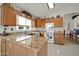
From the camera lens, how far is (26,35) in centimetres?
182

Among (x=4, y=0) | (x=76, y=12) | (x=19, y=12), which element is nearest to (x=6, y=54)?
(x=19, y=12)

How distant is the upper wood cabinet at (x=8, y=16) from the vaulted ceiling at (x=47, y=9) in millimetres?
146

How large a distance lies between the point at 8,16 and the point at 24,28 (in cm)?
30

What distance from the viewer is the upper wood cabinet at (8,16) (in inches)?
65.2

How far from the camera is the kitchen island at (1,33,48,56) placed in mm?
1293

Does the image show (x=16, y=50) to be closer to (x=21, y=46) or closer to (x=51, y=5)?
(x=21, y=46)

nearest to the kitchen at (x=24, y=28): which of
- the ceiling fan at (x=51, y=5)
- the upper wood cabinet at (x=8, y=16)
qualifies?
the upper wood cabinet at (x=8, y=16)

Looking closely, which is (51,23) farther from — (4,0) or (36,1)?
(4,0)

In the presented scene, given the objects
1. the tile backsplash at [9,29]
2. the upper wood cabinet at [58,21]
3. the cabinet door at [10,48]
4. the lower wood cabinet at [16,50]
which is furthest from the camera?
the tile backsplash at [9,29]

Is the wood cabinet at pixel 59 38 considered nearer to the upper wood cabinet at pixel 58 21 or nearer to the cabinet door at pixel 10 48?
the upper wood cabinet at pixel 58 21

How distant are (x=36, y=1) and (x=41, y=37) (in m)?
0.64

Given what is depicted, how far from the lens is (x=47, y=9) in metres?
1.67

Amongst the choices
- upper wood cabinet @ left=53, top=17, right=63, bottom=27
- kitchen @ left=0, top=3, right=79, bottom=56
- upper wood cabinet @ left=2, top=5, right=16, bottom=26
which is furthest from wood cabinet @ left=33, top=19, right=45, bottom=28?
upper wood cabinet @ left=2, top=5, right=16, bottom=26

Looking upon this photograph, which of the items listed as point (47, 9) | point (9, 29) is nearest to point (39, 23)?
point (47, 9)
